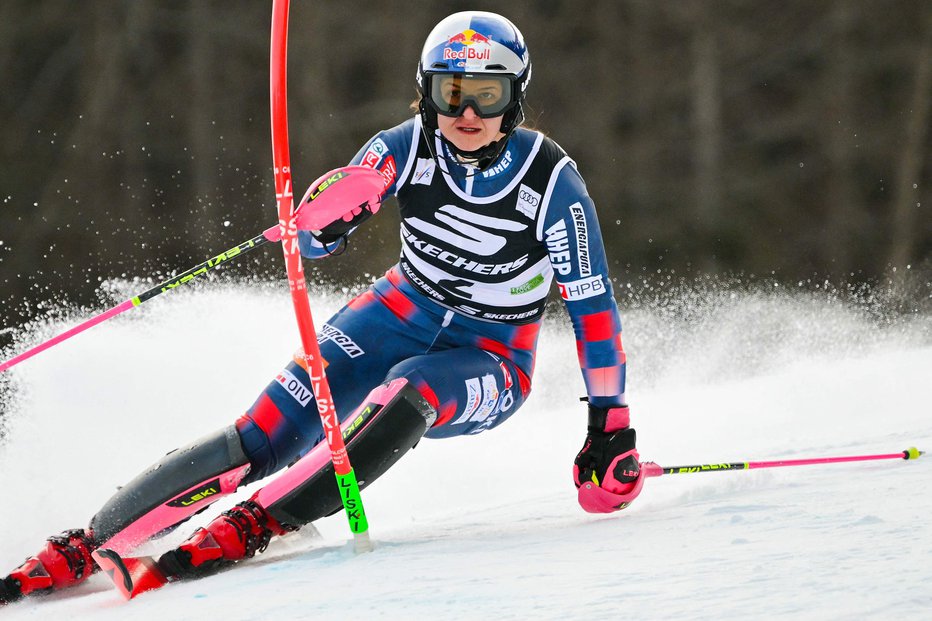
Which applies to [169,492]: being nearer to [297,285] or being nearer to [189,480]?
[189,480]

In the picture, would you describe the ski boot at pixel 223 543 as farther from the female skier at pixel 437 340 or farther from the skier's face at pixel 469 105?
the skier's face at pixel 469 105

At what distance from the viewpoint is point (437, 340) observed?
2.99 m

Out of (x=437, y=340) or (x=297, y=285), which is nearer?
(x=297, y=285)

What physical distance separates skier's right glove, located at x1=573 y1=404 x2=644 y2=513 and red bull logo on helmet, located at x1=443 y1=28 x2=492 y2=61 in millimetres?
944

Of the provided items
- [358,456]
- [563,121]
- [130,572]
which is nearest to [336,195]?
[358,456]

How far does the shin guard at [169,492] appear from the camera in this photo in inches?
101

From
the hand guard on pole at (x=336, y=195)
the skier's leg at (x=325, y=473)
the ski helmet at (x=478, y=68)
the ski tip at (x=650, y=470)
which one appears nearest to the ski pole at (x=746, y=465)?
the ski tip at (x=650, y=470)

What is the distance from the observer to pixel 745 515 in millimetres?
2393

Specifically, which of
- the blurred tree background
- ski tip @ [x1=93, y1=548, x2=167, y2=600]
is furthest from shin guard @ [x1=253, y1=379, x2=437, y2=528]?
the blurred tree background

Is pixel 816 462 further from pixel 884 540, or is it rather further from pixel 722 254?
pixel 722 254

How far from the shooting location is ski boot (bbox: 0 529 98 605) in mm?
2494

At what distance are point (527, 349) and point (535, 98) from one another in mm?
10870

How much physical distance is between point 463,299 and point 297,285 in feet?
2.19

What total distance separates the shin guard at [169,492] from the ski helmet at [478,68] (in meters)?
0.98
